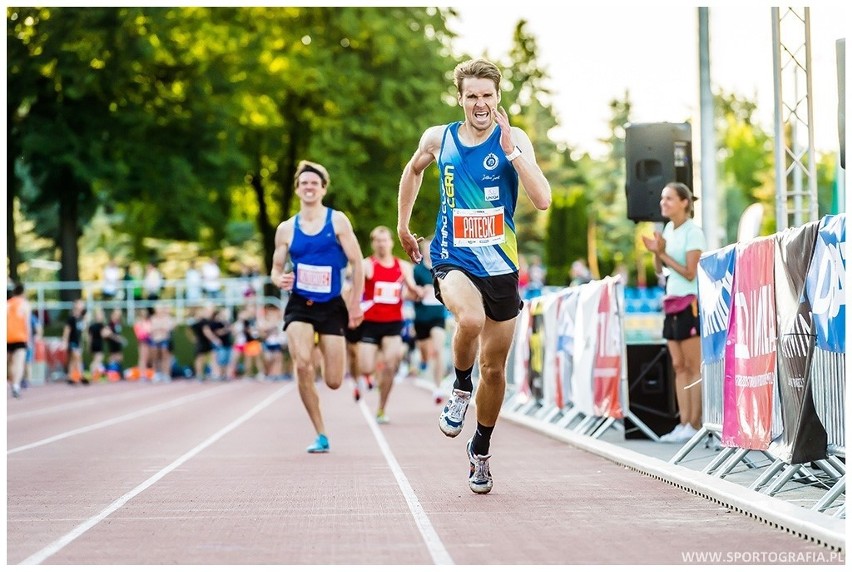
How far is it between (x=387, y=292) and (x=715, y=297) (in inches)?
291

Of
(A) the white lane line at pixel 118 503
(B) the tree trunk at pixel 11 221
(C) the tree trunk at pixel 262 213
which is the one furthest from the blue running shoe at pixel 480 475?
(C) the tree trunk at pixel 262 213

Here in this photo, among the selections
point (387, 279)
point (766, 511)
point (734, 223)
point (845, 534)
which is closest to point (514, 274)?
point (766, 511)

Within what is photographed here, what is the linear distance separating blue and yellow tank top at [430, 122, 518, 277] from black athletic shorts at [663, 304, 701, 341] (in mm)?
3675

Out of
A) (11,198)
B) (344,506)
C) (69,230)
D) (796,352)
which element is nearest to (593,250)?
(69,230)

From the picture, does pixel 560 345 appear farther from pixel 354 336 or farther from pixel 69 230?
pixel 69 230

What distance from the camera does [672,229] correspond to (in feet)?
41.3

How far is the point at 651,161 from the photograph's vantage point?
47.6 feet

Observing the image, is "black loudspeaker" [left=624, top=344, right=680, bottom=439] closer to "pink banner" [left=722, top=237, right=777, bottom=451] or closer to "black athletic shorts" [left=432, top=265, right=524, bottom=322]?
"pink banner" [left=722, top=237, right=777, bottom=451]

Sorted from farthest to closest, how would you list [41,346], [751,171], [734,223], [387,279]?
[751,171] → [734,223] → [41,346] → [387,279]

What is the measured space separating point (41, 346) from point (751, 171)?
349ft

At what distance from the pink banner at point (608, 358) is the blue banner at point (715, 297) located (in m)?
2.69

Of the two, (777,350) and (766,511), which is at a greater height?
(777,350)

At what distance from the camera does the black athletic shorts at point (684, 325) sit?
39.1ft

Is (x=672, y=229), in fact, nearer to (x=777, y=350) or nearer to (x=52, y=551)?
(x=777, y=350)
